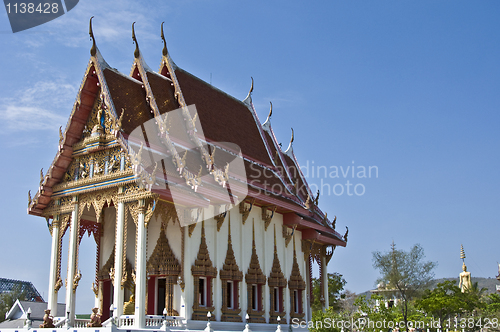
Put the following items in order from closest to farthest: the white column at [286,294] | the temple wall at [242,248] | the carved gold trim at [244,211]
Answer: the temple wall at [242,248] < the carved gold trim at [244,211] < the white column at [286,294]

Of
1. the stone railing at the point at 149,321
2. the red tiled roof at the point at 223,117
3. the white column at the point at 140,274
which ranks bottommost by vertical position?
the stone railing at the point at 149,321

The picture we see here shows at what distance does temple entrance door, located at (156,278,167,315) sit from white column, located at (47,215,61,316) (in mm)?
2704

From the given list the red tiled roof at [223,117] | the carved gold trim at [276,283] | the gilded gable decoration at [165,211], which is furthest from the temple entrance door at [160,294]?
the red tiled roof at [223,117]

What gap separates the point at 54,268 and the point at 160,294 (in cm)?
301

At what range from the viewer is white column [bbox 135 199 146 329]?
12.9 m

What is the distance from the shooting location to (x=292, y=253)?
65.6ft

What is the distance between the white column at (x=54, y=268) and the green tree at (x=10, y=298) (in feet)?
78.2

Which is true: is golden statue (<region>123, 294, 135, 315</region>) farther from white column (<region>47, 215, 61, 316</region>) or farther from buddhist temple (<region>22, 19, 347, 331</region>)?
white column (<region>47, 215, 61, 316</region>)

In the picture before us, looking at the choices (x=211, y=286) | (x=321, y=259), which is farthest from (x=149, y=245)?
(x=321, y=259)

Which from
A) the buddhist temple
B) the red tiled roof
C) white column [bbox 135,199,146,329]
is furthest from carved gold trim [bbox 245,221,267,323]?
white column [bbox 135,199,146,329]

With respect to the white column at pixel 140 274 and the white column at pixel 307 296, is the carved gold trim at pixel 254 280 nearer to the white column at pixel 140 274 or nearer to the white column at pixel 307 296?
the white column at pixel 307 296

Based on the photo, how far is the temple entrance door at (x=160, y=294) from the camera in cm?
1490

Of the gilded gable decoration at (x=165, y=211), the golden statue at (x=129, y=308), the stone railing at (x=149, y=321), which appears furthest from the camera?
the gilded gable decoration at (x=165, y=211)

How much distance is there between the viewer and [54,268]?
50.2 ft
